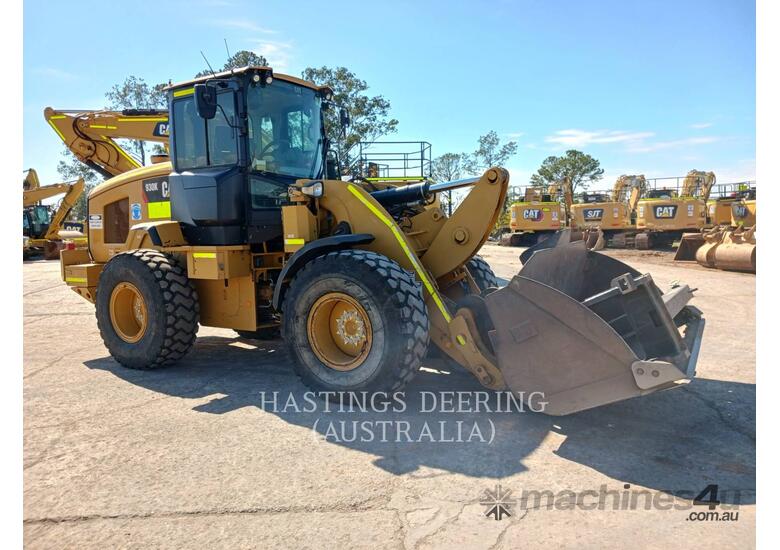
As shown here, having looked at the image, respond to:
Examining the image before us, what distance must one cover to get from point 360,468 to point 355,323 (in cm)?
140

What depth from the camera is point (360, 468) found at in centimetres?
346

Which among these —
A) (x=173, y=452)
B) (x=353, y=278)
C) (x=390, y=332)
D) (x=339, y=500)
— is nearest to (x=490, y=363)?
(x=390, y=332)

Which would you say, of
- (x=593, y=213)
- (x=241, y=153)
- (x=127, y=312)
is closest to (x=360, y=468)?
(x=241, y=153)

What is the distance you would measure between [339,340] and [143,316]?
247cm

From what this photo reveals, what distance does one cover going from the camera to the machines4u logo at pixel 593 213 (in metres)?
26.0

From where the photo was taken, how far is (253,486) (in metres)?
3.25

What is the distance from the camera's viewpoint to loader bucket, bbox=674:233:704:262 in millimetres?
17906

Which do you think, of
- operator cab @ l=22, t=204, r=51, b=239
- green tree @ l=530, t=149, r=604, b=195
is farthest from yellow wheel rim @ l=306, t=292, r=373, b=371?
green tree @ l=530, t=149, r=604, b=195

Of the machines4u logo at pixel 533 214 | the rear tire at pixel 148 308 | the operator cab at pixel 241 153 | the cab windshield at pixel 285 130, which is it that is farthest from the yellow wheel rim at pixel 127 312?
the machines4u logo at pixel 533 214

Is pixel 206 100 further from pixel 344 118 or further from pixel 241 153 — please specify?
pixel 344 118

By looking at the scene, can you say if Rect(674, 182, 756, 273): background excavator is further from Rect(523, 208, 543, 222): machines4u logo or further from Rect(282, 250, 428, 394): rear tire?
Rect(282, 250, 428, 394): rear tire

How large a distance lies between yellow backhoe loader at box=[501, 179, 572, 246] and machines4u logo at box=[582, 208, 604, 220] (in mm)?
1223

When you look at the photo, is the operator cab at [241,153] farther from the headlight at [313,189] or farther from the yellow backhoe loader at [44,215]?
the yellow backhoe loader at [44,215]

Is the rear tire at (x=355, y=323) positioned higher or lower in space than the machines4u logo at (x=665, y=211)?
lower
